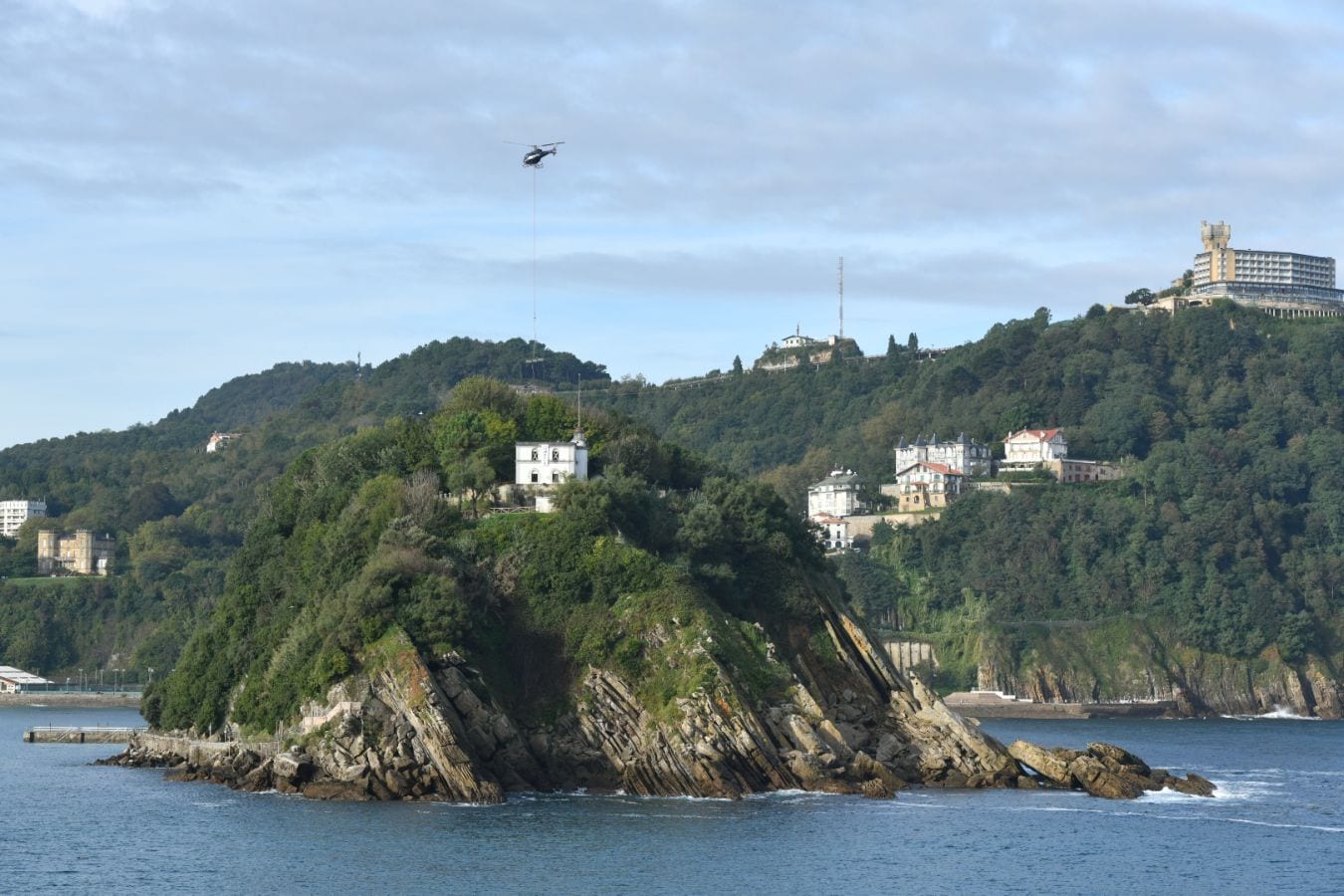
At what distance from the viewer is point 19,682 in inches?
6511

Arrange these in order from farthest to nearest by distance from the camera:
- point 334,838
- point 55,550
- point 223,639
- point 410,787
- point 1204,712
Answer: point 55,550
point 1204,712
point 223,639
point 410,787
point 334,838

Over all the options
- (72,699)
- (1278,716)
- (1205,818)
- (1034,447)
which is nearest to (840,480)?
(1034,447)

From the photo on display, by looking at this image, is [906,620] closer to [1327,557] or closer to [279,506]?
[1327,557]

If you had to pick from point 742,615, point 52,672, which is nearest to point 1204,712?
point 742,615

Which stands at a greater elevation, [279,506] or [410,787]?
[279,506]

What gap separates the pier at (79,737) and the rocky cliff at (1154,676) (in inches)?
2601

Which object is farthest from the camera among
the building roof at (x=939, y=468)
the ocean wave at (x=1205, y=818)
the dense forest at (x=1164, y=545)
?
the building roof at (x=939, y=468)

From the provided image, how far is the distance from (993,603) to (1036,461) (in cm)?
2599

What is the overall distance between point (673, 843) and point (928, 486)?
119866 mm

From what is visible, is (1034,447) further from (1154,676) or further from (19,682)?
(19,682)

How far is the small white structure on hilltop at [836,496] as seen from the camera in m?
185

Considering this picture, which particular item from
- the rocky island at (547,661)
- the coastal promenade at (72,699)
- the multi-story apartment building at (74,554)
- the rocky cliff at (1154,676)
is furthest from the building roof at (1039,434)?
the rocky island at (547,661)

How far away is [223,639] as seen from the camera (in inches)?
3661

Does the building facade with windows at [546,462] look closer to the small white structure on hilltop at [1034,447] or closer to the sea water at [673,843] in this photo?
the sea water at [673,843]
